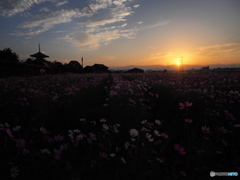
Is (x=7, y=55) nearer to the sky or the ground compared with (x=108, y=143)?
nearer to the sky

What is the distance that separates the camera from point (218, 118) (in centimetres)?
398

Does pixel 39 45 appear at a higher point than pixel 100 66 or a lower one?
higher

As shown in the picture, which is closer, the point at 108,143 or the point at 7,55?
the point at 108,143

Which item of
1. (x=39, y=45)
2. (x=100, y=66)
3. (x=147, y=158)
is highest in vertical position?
(x=39, y=45)

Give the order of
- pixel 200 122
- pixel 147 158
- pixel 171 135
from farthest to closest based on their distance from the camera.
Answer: pixel 200 122 < pixel 171 135 < pixel 147 158

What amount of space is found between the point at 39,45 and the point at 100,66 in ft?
79.1

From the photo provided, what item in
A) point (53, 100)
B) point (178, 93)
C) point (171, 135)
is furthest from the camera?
point (178, 93)

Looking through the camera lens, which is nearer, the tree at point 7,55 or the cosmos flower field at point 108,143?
the cosmos flower field at point 108,143

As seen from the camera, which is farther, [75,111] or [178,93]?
[178,93]

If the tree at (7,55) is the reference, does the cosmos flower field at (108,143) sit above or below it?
below

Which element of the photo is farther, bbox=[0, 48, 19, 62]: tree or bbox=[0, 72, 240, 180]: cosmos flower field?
bbox=[0, 48, 19, 62]: tree

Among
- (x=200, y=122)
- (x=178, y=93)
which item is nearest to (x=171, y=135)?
(x=200, y=122)

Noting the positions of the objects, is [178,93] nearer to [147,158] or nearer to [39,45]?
[147,158]

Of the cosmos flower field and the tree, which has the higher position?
the tree
